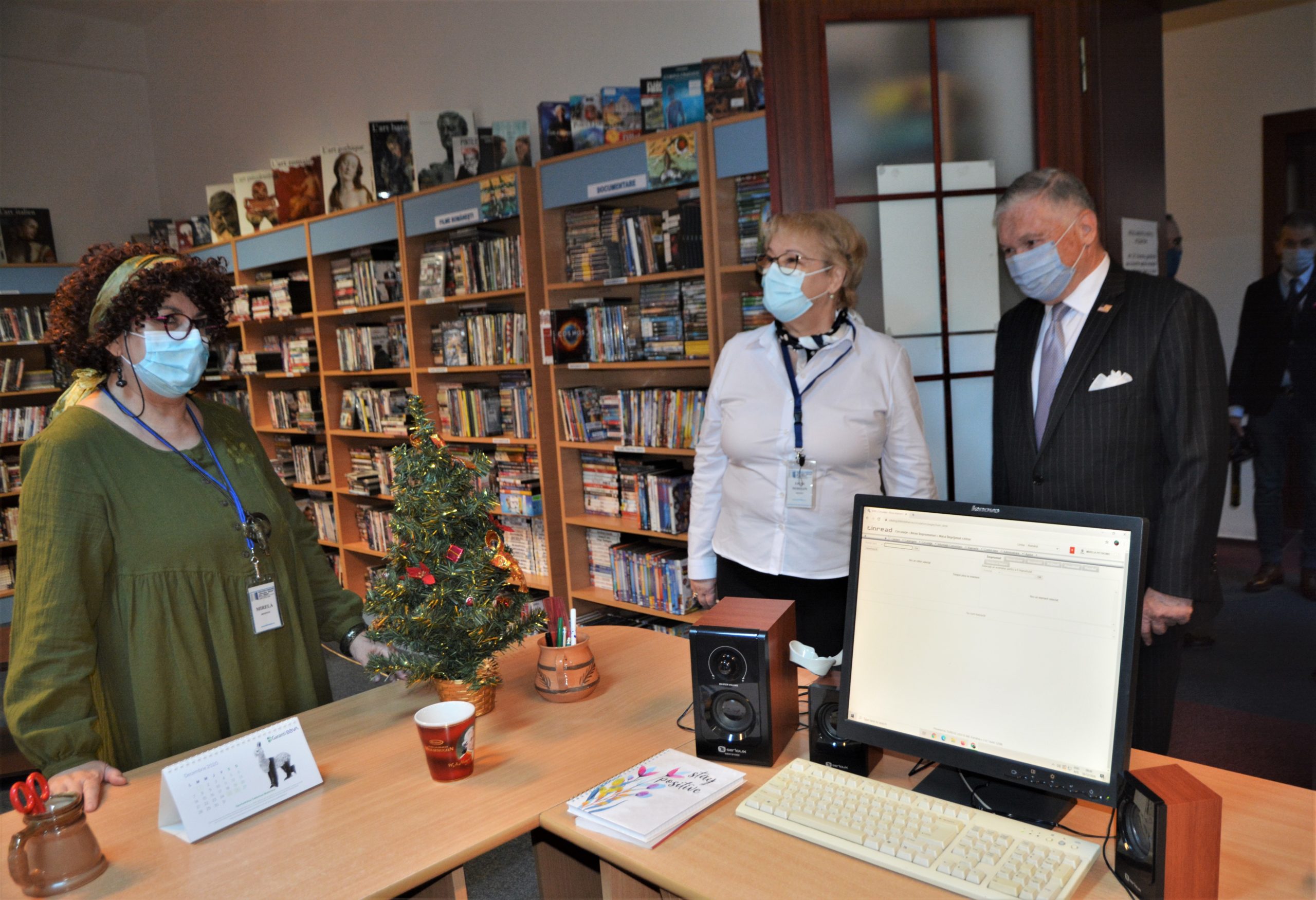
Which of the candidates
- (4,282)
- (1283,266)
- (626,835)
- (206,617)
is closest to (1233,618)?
(1283,266)

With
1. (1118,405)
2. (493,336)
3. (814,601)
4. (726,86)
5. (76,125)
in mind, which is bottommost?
(814,601)

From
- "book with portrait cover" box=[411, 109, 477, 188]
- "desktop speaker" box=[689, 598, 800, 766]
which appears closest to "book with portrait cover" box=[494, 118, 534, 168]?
"book with portrait cover" box=[411, 109, 477, 188]

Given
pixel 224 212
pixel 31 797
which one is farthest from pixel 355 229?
pixel 31 797

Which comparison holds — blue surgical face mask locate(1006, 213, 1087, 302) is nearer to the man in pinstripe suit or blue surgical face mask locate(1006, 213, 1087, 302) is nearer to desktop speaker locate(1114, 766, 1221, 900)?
the man in pinstripe suit

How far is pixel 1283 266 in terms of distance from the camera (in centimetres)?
480

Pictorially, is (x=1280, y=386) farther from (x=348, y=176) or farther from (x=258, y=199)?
(x=258, y=199)

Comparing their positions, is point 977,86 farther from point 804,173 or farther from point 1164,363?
point 1164,363

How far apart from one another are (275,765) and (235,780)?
0.21 ft

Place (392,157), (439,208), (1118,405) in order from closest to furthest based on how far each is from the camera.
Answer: (1118,405)
(439,208)
(392,157)

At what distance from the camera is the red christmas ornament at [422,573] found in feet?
5.21

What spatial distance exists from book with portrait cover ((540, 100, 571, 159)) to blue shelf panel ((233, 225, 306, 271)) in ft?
6.89

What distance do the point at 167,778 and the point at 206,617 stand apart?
51 centimetres

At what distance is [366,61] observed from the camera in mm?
5395

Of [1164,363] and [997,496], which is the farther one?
[997,496]
